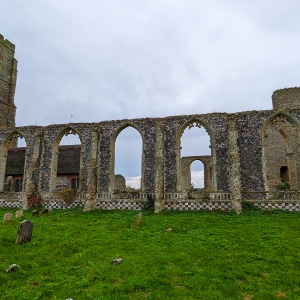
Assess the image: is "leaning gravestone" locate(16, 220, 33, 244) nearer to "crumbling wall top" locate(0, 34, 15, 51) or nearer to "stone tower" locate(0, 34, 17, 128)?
"stone tower" locate(0, 34, 17, 128)

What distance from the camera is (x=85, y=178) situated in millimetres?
20594

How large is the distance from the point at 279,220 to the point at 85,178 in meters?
13.0

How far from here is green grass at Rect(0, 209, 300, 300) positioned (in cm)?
645

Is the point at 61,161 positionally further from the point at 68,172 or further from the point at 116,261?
the point at 116,261

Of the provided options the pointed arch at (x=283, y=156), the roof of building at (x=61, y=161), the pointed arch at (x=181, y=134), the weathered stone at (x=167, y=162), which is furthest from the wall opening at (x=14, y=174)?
the pointed arch at (x=283, y=156)

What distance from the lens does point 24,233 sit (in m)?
9.81

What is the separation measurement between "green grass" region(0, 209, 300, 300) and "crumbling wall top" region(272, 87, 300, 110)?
14914mm

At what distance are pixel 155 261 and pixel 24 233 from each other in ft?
15.8

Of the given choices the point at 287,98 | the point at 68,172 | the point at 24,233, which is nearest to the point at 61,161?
the point at 68,172

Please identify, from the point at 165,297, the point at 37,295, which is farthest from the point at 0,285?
the point at 165,297

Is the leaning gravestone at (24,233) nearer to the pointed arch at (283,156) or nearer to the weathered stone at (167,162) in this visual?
the weathered stone at (167,162)

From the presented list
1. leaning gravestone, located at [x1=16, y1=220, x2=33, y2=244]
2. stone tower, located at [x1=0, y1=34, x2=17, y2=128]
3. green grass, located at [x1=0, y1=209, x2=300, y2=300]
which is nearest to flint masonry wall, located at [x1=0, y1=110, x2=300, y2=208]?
green grass, located at [x1=0, y1=209, x2=300, y2=300]

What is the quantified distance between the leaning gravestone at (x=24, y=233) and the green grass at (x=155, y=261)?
0.86ft

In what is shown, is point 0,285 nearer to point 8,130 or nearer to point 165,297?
point 165,297
